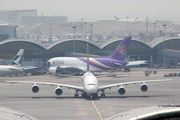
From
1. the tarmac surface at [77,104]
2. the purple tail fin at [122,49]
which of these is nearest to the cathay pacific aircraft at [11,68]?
the purple tail fin at [122,49]

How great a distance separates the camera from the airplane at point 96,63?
3578 inches

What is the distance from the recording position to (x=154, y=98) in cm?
5262

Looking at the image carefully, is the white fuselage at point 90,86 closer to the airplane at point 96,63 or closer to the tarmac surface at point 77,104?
the tarmac surface at point 77,104

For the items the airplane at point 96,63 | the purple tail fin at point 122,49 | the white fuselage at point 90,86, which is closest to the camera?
the white fuselage at point 90,86

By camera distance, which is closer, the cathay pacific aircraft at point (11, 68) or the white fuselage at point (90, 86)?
the white fuselage at point (90, 86)

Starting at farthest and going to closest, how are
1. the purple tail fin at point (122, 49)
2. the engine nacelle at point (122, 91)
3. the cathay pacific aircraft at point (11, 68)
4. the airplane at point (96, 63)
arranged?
the airplane at point (96, 63), the purple tail fin at point (122, 49), the cathay pacific aircraft at point (11, 68), the engine nacelle at point (122, 91)

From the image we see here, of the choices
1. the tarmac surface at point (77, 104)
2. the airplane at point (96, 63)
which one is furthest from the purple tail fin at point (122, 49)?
the tarmac surface at point (77, 104)

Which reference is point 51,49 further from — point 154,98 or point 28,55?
point 154,98

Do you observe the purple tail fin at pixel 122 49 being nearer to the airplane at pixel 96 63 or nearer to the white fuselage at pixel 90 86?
the airplane at pixel 96 63

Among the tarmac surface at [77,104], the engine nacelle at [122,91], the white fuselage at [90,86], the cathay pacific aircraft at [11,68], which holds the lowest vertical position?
the tarmac surface at [77,104]

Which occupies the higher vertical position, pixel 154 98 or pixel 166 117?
pixel 166 117

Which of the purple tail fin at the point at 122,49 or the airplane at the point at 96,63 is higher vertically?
the purple tail fin at the point at 122,49

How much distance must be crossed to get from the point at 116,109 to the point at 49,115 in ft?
25.5

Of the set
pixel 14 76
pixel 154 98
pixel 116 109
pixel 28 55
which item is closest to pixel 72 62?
pixel 14 76
